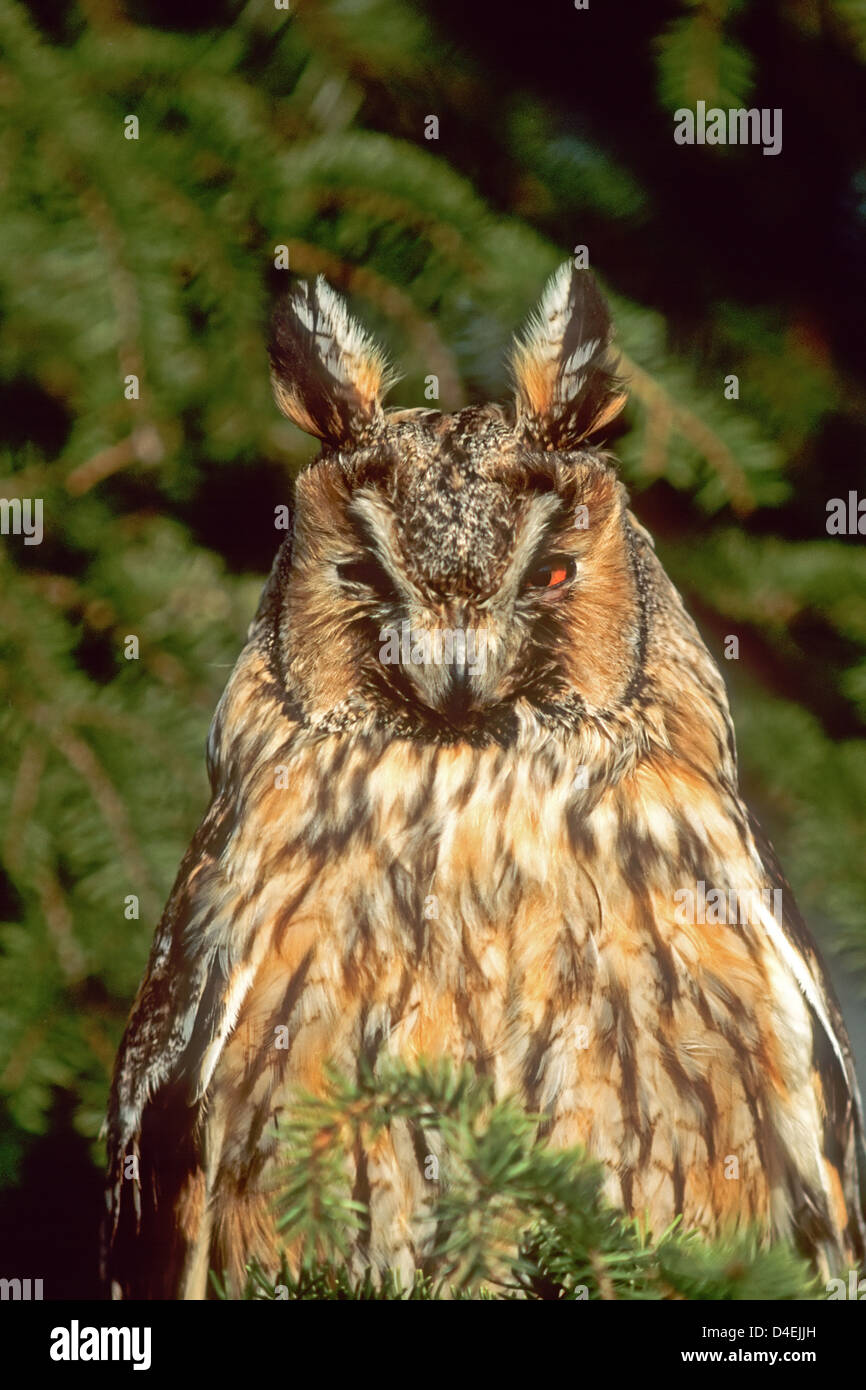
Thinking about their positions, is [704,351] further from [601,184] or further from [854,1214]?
[854,1214]

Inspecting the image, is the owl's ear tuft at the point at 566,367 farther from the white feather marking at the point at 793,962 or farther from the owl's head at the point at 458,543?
the white feather marking at the point at 793,962

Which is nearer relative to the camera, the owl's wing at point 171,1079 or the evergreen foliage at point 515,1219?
the evergreen foliage at point 515,1219

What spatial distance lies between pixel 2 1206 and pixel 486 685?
0.98 m

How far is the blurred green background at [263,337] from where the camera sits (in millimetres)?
1397

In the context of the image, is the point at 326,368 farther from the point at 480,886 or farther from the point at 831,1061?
the point at 831,1061

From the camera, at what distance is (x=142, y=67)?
140cm

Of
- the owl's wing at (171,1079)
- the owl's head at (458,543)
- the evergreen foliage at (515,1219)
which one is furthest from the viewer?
the owl's wing at (171,1079)

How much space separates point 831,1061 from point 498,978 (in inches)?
17.1

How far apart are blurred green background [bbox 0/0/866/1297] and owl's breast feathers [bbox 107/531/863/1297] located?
0.13 m

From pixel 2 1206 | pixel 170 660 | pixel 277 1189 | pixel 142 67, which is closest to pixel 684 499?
pixel 170 660

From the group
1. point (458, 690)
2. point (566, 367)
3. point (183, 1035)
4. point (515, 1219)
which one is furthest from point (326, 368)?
point (515, 1219)

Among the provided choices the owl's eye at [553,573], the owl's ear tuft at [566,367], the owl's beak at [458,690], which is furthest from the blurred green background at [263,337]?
the owl's beak at [458,690]

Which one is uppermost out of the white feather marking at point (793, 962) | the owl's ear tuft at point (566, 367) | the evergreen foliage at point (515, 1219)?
the owl's ear tuft at point (566, 367)

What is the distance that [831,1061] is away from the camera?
4.72ft
